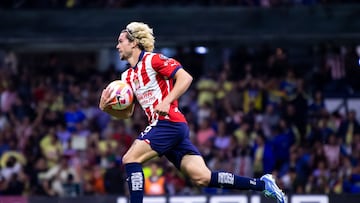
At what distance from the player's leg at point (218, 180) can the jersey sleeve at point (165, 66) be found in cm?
87

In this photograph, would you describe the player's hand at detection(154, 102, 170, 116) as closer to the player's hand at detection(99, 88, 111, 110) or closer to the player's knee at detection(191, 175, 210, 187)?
the player's hand at detection(99, 88, 111, 110)

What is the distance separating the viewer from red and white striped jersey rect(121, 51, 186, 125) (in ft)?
36.9

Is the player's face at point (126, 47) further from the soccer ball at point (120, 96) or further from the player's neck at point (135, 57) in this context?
the soccer ball at point (120, 96)

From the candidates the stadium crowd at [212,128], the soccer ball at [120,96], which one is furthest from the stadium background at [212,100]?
the soccer ball at [120,96]

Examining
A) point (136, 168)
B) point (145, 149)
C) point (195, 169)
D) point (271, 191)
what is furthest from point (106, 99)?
point (271, 191)

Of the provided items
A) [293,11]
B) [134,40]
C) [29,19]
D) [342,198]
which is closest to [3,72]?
[29,19]

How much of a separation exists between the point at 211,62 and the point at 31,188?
5.06m

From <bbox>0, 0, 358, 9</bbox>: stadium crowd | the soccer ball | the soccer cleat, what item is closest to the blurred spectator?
<bbox>0, 0, 358, 9</bbox>: stadium crowd

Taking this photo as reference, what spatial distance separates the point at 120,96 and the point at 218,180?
4.28ft

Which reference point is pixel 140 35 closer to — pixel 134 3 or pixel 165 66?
pixel 165 66

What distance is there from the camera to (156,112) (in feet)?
36.1

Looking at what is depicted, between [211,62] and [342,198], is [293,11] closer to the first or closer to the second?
[211,62]

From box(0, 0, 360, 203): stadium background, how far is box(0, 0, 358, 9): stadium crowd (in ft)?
0.08

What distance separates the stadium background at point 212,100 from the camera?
18984 millimetres
